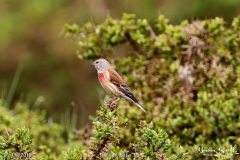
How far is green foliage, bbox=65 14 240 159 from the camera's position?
18.5 ft

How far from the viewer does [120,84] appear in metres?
5.81

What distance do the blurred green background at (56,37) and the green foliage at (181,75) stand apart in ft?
21.0

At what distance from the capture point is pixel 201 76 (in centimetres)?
614

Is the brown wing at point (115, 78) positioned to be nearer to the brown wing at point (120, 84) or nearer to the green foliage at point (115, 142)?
the brown wing at point (120, 84)

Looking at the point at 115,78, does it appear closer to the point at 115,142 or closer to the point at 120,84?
the point at 120,84

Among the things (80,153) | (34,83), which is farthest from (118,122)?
(34,83)

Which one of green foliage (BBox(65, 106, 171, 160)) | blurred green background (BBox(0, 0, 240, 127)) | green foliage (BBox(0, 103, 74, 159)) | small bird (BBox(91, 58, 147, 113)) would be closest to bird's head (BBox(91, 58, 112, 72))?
small bird (BBox(91, 58, 147, 113))

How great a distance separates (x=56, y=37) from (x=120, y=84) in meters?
8.06

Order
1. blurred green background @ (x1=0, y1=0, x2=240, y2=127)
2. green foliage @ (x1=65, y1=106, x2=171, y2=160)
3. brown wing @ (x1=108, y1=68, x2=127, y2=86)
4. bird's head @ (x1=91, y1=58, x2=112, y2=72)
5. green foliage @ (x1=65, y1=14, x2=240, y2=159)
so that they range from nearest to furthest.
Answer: green foliage @ (x1=65, y1=106, x2=171, y2=160) → green foliage @ (x1=65, y1=14, x2=240, y2=159) → brown wing @ (x1=108, y1=68, x2=127, y2=86) → bird's head @ (x1=91, y1=58, x2=112, y2=72) → blurred green background @ (x1=0, y1=0, x2=240, y2=127)

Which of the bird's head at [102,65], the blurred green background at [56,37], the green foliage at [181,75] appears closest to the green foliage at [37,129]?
the green foliage at [181,75]

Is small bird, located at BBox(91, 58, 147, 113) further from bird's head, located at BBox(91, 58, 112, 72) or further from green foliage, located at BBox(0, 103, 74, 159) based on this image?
green foliage, located at BBox(0, 103, 74, 159)

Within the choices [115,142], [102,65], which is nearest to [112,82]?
[102,65]

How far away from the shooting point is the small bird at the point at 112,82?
571 cm

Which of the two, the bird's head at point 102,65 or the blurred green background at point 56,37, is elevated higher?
the blurred green background at point 56,37
